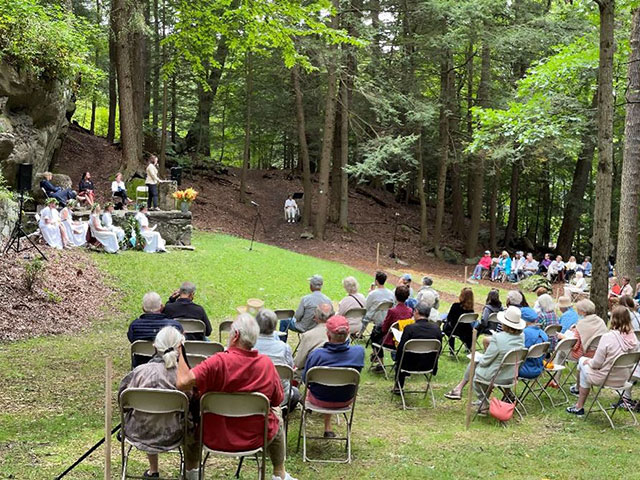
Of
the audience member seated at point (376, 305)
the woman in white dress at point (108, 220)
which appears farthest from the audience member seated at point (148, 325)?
the woman in white dress at point (108, 220)

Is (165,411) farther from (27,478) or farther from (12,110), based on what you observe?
(12,110)

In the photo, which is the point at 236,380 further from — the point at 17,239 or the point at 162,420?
the point at 17,239

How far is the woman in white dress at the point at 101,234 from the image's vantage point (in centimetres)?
1425

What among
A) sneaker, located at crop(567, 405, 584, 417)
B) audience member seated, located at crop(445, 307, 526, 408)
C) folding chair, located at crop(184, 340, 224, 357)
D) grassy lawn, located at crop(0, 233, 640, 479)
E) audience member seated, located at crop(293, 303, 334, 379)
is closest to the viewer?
grassy lawn, located at crop(0, 233, 640, 479)

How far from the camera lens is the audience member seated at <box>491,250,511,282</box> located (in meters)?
23.5


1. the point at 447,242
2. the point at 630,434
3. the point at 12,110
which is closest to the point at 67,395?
the point at 630,434

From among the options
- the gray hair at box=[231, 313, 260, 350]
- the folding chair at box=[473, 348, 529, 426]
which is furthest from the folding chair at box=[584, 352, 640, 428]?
the gray hair at box=[231, 313, 260, 350]

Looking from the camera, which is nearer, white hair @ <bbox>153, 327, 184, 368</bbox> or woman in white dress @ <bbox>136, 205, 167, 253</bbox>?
white hair @ <bbox>153, 327, 184, 368</bbox>

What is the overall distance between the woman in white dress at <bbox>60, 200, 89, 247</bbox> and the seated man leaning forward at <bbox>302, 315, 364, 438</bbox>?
33.7ft

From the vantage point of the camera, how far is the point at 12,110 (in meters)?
15.9

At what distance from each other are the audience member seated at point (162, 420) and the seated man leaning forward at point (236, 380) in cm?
18

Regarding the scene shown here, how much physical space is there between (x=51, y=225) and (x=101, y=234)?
1225mm

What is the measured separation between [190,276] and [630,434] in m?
9.97

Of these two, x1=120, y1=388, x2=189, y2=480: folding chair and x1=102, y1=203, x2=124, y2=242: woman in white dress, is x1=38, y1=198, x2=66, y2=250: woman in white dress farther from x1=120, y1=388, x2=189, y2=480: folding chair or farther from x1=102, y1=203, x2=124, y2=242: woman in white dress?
x1=120, y1=388, x2=189, y2=480: folding chair
